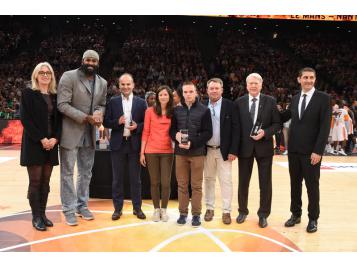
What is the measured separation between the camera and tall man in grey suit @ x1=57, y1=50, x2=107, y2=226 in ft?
12.6

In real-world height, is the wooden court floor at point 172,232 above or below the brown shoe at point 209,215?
below

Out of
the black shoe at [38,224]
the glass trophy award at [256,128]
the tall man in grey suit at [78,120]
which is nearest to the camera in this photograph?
the black shoe at [38,224]

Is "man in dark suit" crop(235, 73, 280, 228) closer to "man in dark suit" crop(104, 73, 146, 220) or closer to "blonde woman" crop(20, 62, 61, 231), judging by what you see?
"man in dark suit" crop(104, 73, 146, 220)

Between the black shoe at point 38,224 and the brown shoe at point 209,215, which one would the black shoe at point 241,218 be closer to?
the brown shoe at point 209,215

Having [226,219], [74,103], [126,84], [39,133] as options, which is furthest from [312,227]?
[39,133]

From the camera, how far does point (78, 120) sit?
3.81 meters

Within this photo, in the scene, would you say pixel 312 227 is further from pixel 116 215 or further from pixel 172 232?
pixel 116 215

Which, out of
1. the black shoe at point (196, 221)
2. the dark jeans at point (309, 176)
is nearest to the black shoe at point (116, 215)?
the black shoe at point (196, 221)

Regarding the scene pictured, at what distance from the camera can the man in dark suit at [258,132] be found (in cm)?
400

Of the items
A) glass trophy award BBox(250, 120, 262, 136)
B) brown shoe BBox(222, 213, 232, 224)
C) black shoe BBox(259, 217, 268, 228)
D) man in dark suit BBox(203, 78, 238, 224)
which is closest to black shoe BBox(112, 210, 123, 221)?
man in dark suit BBox(203, 78, 238, 224)

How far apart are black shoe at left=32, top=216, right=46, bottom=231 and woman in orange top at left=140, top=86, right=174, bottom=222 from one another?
112 cm

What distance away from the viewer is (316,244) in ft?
11.4
